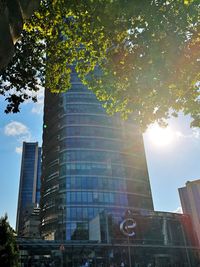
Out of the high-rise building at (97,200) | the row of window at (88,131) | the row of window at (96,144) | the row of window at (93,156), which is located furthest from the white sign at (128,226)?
the row of window at (88,131)

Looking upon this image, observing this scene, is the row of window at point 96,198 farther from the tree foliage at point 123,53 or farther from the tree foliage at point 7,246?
the tree foliage at point 123,53

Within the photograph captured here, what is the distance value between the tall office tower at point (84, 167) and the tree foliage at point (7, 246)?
50957 millimetres

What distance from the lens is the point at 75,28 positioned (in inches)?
465

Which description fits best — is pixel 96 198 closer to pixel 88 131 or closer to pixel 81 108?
pixel 88 131

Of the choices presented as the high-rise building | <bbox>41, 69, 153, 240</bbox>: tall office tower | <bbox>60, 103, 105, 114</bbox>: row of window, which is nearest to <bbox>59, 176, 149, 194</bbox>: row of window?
<bbox>41, 69, 153, 240</bbox>: tall office tower

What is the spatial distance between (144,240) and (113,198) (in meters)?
19.3

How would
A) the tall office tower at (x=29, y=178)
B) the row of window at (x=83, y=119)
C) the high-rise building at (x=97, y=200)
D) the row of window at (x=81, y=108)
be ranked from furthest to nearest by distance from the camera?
the tall office tower at (x=29, y=178), the row of window at (x=81, y=108), the row of window at (x=83, y=119), the high-rise building at (x=97, y=200)

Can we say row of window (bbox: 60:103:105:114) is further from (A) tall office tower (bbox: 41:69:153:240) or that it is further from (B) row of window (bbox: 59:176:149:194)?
(B) row of window (bbox: 59:176:149:194)

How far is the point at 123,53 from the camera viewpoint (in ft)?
Answer: 39.6

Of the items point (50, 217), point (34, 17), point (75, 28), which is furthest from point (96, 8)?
point (50, 217)

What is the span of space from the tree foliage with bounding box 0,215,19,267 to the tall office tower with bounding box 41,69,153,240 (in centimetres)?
5096

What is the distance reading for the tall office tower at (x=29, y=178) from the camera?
17762 cm

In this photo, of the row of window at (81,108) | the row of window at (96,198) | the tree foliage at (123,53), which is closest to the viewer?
the tree foliage at (123,53)

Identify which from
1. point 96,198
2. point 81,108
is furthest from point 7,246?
point 81,108
